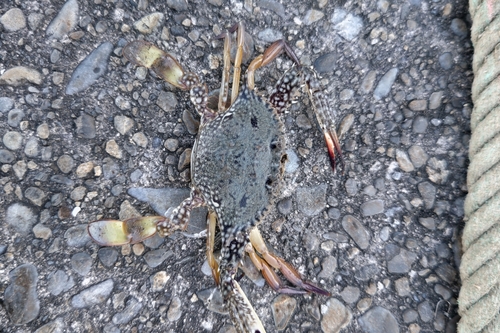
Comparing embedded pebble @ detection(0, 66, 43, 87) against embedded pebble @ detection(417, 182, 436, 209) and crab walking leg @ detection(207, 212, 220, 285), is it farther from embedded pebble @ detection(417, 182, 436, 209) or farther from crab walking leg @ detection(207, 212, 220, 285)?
embedded pebble @ detection(417, 182, 436, 209)

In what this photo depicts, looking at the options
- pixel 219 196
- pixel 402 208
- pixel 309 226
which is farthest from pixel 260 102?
pixel 402 208

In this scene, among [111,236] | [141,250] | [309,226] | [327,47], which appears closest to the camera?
[111,236]

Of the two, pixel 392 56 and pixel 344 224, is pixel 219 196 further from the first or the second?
pixel 392 56

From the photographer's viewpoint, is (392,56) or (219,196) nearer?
(219,196)

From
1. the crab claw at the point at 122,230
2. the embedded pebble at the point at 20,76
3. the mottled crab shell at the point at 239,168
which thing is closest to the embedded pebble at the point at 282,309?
the mottled crab shell at the point at 239,168

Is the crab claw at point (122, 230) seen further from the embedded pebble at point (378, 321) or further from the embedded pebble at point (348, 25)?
the embedded pebble at point (348, 25)

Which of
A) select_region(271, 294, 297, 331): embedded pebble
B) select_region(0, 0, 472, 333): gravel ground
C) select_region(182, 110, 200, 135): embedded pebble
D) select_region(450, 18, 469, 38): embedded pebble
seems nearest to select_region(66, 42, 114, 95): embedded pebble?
select_region(0, 0, 472, 333): gravel ground

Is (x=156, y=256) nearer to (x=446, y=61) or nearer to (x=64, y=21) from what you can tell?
(x=64, y=21)
